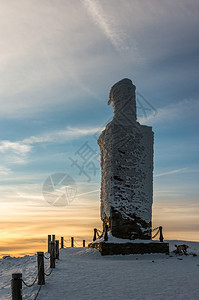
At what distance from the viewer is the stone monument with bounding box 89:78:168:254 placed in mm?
16719

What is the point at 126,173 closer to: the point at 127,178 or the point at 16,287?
the point at 127,178

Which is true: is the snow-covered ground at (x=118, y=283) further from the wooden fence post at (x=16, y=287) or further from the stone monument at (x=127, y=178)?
the stone monument at (x=127, y=178)

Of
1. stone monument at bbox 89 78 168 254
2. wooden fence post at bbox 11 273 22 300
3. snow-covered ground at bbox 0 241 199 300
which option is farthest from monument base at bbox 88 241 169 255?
wooden fence post at bbox 11 273 22 300

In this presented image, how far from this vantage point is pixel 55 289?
8031 mm

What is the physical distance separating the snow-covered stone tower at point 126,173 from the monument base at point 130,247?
30.1 inches

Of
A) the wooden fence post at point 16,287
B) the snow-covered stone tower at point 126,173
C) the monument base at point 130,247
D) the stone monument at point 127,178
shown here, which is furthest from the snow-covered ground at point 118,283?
the snow-covered stone tower at point 126,173

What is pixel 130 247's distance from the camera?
15898 mm

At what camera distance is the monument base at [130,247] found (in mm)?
15363

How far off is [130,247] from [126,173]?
430cm

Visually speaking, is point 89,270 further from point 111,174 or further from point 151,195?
point 151,195

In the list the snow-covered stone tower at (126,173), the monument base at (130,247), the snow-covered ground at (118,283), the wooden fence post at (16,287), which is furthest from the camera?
the snow-covered stone tower at (126,173)

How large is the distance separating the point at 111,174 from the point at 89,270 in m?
7.42

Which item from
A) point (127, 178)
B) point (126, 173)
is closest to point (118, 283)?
point (127, 178)

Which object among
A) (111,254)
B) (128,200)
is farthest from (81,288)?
(128,200)
